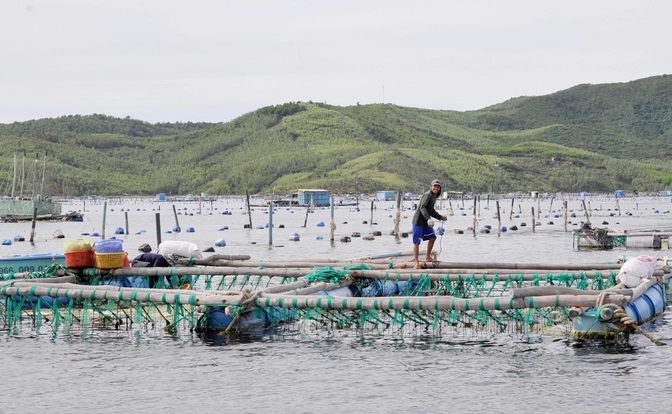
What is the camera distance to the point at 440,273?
76.2ft

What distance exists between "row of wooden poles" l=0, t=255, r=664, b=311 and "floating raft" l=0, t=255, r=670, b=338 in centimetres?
2

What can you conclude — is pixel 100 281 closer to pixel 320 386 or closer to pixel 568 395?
pixel 320 386

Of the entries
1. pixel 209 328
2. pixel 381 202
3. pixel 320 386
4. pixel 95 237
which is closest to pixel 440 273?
pixel 209 328

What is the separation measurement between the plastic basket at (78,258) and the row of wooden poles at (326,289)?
24cm

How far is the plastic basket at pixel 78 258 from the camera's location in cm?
2383

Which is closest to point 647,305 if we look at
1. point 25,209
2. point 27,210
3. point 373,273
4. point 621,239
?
point 373,273

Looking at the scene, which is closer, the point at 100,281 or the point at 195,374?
the point at 195,374

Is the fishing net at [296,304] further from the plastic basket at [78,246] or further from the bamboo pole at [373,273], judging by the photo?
the plastic basket at [78,246]

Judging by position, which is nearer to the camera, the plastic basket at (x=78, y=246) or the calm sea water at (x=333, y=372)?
the calm sea water at (x=333, y=372)

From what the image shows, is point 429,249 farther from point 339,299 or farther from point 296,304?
point 296,304

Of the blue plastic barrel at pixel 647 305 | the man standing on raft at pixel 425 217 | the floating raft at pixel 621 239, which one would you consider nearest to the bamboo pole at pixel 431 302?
the blue plastic barrel at pixel 647 305

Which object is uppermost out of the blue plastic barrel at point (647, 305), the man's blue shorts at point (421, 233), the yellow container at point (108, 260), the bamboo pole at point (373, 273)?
the man's blue shorts at point (421, 233)

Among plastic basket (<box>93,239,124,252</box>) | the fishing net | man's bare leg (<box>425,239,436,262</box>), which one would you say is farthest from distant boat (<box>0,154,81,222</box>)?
man's bare leg (<box>425,239,436,262</box>)

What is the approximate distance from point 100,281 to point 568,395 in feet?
41.4
